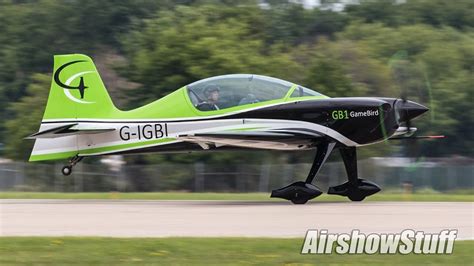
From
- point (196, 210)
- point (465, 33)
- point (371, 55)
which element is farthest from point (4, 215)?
point (465, 33)

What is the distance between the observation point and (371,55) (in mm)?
64500

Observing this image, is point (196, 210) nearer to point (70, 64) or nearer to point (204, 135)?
point (204, 135)

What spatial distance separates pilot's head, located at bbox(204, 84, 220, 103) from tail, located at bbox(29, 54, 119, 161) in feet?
8.38

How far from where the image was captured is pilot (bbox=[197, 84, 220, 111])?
18875 millimetres

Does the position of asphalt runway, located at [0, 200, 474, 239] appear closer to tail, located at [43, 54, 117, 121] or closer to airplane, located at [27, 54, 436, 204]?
airplane, located at [27, 54, 436, 204]

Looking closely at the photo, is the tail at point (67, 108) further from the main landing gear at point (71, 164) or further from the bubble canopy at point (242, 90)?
the bubble canopy at point (242, 90)

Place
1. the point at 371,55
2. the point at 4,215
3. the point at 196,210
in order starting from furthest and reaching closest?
the point at 371,55
the point at 196,210
the point at 4,215

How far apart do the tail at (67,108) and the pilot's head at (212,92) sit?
2555 millimetres

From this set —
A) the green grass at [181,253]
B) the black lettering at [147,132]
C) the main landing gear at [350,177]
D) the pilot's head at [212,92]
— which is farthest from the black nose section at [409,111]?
the green grass at [181,253]

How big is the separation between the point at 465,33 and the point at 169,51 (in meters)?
44.2

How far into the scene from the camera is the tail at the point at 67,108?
805 inches

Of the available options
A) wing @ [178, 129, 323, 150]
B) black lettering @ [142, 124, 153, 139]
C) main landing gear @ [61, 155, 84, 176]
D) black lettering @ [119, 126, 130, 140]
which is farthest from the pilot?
main landing gear @ [61, 155, 84, 176]

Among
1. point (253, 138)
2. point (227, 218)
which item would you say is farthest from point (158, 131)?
point (227, 218)

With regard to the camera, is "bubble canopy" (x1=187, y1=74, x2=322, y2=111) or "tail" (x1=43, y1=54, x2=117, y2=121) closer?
"bubble canopy" (x1=187, y1=74, x2=322, y2=111)
